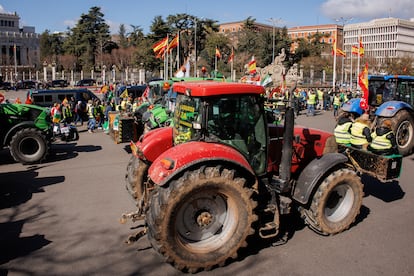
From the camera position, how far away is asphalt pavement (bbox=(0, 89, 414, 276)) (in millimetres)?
4965

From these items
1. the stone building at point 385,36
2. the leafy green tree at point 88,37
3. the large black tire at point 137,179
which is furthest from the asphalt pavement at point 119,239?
the stone building at point 385,36

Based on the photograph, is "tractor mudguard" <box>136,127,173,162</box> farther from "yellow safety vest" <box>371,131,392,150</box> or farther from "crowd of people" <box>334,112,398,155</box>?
→ "yellow safety vest" <box>371,131,392,150</box>

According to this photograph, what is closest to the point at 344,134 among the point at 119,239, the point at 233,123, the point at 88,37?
the point at 233,123

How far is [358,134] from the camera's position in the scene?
741 cm

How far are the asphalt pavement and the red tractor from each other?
309 mm

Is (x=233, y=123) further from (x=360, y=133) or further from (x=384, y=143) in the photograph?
(x=384, y=143)

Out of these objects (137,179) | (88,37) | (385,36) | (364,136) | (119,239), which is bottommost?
(119,239)

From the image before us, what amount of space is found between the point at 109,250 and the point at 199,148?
2.05 meters

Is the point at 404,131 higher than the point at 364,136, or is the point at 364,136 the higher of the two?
the point at 364,136

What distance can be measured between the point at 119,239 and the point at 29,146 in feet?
22.4

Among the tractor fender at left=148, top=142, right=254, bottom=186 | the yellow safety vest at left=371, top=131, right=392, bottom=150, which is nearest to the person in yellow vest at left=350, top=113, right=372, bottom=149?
the yellow safety vest at left=371, top=131, right=392, bottom=150

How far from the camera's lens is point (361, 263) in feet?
16.7

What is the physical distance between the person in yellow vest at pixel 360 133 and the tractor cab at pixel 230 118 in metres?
2.91

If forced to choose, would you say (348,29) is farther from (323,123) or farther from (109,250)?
(109,250)
